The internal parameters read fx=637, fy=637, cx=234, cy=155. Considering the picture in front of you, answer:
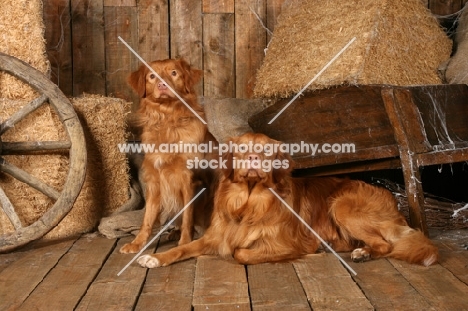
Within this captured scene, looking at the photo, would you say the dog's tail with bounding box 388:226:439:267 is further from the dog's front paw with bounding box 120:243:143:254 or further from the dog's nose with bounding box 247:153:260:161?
the dog's front paw with bounding box 120:243:143:254

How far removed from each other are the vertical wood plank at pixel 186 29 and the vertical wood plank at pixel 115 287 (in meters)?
2.01

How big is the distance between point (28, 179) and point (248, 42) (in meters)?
2.09

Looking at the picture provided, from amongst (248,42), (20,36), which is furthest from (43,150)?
(248,42)

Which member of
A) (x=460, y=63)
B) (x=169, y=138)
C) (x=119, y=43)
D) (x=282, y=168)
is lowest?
(x=282, y=168)

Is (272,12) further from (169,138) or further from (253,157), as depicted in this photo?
(253,157)

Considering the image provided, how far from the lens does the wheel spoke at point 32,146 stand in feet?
12.0

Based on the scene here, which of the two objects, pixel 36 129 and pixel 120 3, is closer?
pixel 36 129

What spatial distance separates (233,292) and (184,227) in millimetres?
884

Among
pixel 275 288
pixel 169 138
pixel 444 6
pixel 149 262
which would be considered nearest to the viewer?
pixel 275 288

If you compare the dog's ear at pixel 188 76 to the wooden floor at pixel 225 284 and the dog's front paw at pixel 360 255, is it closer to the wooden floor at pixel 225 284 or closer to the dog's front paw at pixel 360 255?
the wooden floor at pixel 225 284

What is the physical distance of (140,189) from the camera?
178 inches

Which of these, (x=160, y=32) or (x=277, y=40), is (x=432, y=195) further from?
(x=160, y=32)

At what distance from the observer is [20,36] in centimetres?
384

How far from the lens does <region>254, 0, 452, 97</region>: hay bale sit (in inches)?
153
